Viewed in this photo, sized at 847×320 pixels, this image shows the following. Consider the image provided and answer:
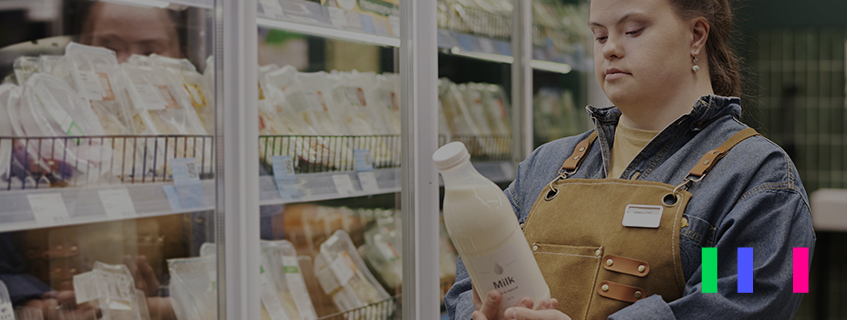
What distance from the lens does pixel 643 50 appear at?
1.05 meters

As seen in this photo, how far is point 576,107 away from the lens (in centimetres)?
320

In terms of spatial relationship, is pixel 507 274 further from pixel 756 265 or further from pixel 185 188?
pixel 185 188

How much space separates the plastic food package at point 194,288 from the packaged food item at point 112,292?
0.25ft

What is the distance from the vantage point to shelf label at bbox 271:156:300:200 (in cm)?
171

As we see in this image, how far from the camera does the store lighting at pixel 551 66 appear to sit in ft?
9.30

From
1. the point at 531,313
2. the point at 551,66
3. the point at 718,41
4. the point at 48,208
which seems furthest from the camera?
the point at 551,66

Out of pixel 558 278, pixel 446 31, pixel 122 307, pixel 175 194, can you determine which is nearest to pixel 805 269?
pixel 558 278

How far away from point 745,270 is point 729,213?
3.4 inches

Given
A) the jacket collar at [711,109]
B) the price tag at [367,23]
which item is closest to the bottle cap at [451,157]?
the jacket collar at [711,109]

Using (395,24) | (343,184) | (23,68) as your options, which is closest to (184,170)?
(23,68)

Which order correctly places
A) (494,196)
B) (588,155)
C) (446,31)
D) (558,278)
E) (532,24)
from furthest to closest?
(532,24), (446,31), (588,155), (558,278), (494,196)

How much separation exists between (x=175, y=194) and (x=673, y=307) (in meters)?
1.08

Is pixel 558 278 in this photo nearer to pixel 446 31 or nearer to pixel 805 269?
pixel 805 269

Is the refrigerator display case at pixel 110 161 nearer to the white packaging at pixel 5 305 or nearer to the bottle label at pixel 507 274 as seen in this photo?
the white packaging at pixel 5 305
